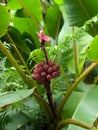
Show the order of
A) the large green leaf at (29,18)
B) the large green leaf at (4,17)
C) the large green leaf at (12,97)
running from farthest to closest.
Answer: the large green leaf at (29,18), the large green leaf at (4,17), the large green leaf at (12,97)

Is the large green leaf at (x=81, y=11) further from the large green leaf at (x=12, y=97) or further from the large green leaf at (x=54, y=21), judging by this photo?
the large green leaf at (x=12, y=97)

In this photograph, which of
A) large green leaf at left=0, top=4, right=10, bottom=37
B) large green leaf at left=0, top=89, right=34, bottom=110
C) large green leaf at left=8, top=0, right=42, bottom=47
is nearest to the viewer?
large green leaf at left=0, top=89, right=34, bottom=110

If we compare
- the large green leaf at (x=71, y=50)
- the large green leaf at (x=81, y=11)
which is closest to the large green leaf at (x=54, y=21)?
the large green leaf at (x=81, y=11)

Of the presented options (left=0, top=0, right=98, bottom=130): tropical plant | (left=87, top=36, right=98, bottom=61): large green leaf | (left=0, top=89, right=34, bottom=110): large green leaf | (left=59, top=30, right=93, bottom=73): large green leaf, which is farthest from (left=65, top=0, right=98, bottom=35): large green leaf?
(left=0, top=89, right=34, bottom=110): large green leaf

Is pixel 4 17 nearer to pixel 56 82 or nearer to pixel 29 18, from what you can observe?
pixel 56 82

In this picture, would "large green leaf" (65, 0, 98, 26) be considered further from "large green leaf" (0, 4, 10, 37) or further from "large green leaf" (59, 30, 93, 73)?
"large green leaf" (0, 4, 10, 37)

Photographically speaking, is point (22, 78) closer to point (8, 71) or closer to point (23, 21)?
point (8, 71)
